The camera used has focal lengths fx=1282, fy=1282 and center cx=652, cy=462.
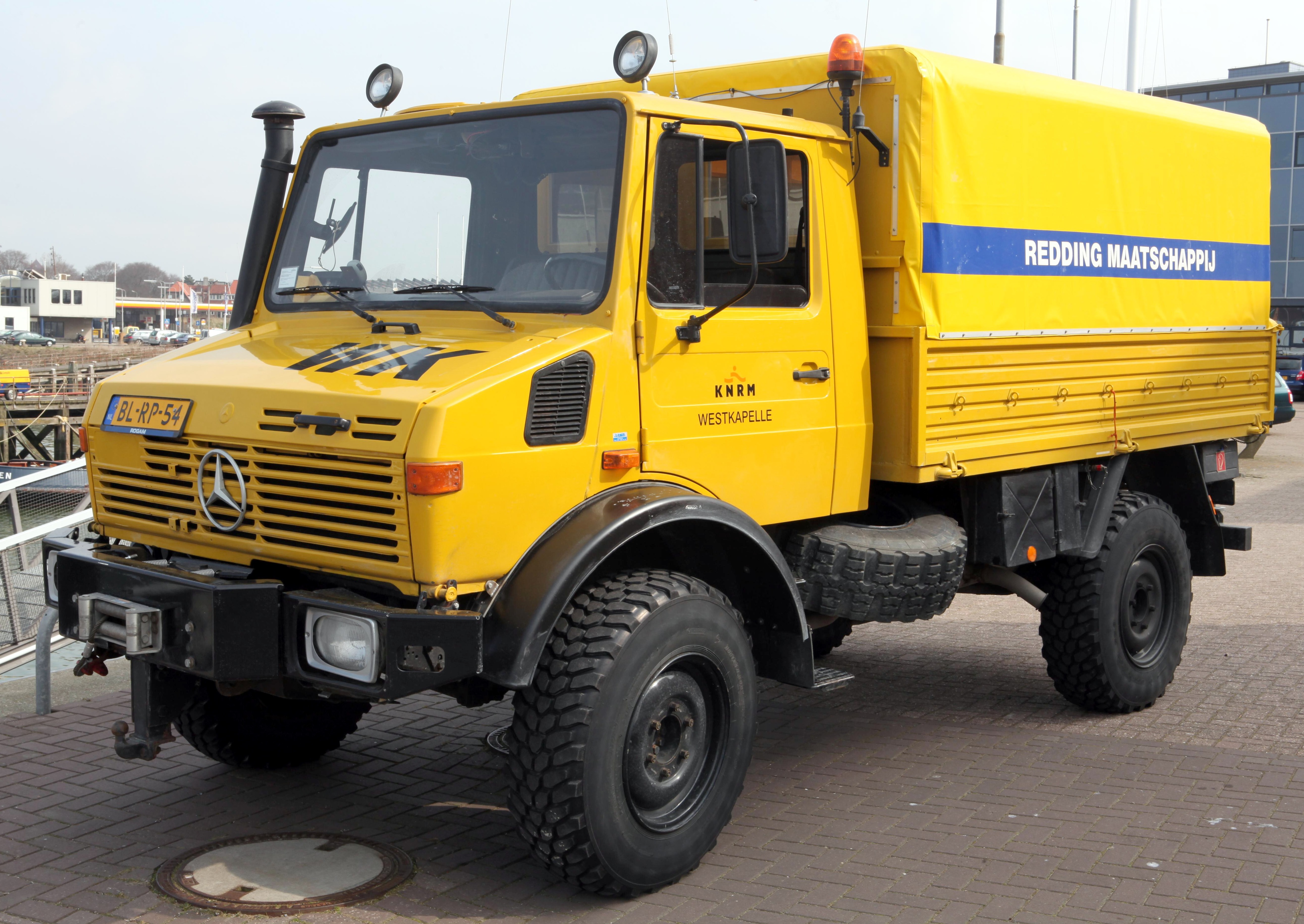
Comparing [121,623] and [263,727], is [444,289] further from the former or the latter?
[263,727]

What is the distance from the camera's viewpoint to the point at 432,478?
3.77m

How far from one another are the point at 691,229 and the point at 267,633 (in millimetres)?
1999

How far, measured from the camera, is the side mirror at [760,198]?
436cm

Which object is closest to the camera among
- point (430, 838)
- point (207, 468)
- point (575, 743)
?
point (575, 743)

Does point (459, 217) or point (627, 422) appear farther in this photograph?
point (459, 217)

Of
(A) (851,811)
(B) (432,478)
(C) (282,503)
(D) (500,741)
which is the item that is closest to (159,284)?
(A) (851,811)

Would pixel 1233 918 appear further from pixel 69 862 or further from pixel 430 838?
pixel 69 862

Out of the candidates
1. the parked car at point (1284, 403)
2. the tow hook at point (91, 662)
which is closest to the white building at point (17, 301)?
the parked car at point (1284, 403)

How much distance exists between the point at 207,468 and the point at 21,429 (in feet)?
152

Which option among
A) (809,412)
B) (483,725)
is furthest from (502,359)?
(483,725)

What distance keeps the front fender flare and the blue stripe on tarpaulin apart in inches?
59.5

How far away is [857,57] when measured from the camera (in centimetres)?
519

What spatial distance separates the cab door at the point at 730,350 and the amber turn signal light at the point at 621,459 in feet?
0.13

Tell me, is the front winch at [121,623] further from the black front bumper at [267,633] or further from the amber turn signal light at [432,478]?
the amber turn signal light at [432,478]
